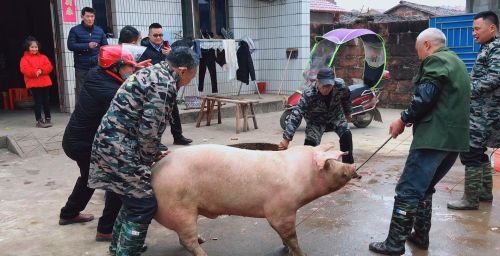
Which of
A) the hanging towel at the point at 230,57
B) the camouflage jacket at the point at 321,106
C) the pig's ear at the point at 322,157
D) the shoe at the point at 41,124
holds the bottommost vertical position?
the shoe at the point at 41,124

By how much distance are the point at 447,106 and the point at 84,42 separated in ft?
18.2

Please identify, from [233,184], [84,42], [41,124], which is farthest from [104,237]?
[41,124]

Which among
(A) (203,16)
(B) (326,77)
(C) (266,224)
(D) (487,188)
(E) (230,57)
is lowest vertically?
(C) (266,224)

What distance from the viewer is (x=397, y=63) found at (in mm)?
10562

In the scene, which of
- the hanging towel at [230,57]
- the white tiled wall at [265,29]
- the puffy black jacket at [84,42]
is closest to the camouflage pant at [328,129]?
the puffy black jacket at [84,42]

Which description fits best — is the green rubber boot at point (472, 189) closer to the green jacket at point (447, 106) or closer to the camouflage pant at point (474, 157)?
the camouflage pant at point (474, 157)

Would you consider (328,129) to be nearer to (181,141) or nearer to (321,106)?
(321,106)

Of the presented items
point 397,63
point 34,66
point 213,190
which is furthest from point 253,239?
point 397,63

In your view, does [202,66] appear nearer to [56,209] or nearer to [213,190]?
[56,209]

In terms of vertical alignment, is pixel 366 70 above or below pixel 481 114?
above

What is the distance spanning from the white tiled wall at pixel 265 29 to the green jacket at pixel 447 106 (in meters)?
7.03

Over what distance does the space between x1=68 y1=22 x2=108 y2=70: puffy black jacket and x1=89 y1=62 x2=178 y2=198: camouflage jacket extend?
4423mm

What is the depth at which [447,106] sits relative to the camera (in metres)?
3.29

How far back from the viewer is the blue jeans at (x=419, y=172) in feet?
11.1
